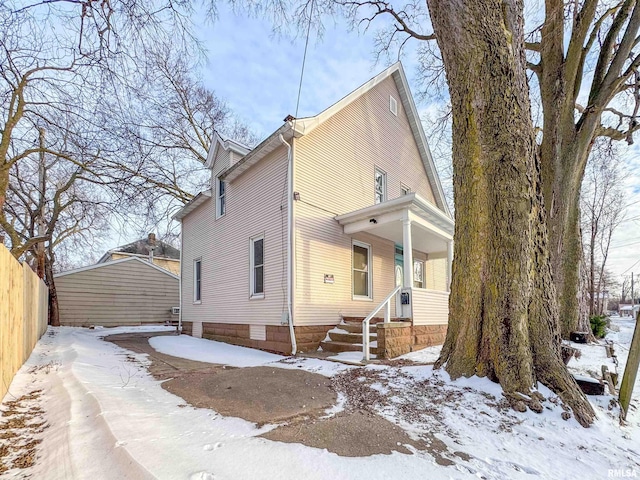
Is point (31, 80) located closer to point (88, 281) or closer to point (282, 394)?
point (282, 394)

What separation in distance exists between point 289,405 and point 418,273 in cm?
934

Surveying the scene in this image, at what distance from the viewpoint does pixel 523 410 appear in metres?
3.43

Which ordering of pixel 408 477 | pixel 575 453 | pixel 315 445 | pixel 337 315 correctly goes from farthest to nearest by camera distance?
pixel 337 315 → pixel 575 453 → pixel 315 445 → pixel 408 477

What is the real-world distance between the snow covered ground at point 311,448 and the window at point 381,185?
6772mm

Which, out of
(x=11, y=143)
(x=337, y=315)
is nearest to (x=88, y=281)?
(x=11, y=143)

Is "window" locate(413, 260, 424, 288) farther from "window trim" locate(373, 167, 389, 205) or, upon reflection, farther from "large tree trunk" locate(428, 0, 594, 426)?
"large tree trunk" locate(428, 0, 594, 426)

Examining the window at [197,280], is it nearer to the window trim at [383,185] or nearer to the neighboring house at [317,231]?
the neighboring house at [317,231]

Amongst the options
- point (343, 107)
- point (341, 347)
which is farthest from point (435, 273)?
point (343, 107)

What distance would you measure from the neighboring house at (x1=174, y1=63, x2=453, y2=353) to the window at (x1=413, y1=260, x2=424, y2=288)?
68 millimetres

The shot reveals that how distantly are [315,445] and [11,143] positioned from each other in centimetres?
1095

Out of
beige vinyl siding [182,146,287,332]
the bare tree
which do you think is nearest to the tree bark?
beige vinyl siding [182,146,287,332]

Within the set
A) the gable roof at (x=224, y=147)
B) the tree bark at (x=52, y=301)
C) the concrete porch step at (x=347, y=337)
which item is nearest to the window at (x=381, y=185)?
the gable roof at (x=224, y=147)

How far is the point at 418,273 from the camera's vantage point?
12.2 metres

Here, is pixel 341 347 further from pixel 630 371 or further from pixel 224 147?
pixel 224 147
